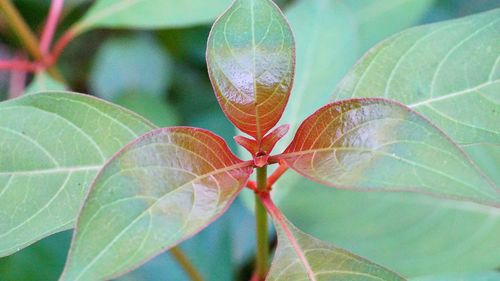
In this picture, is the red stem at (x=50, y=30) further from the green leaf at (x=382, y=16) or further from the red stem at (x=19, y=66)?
the green leaf at (x=382, y=16)

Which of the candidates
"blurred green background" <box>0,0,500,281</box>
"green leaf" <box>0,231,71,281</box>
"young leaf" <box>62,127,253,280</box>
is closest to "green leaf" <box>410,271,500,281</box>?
"blurred green background" <box>0,0,500,281</box>

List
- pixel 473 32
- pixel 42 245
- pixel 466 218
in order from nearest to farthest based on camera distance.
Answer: pixel 473 32 < pixel 466 218 < pixel 42 245

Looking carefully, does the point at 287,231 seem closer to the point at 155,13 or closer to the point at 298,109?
the point at 298,109

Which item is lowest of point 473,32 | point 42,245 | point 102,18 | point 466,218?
point 42,245

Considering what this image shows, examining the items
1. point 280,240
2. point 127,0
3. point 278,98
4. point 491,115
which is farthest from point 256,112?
point 127,0

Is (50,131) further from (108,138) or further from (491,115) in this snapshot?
(491,115)

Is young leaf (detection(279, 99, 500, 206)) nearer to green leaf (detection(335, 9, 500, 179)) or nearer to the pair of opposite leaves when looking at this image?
the pair of opposite leaves

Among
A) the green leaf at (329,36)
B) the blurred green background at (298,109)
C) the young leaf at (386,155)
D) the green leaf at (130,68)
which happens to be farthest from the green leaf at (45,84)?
the young leaf at (386,155)

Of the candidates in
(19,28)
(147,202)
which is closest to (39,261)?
(19,28)
